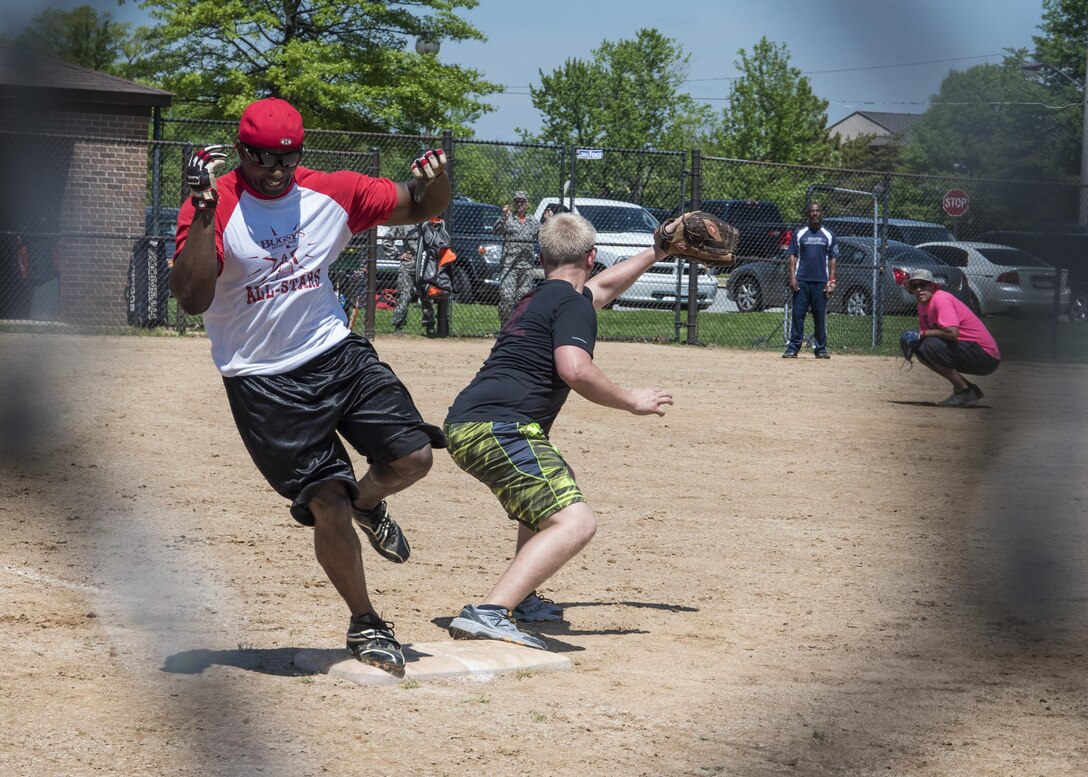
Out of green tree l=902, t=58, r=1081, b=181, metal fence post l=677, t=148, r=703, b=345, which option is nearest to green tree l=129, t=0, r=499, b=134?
green tree l=902, t=58, r=1081, b=181

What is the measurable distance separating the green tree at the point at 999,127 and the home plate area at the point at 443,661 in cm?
299

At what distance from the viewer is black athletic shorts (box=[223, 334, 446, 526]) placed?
3.60 metres

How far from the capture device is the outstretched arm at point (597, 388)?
160 inches

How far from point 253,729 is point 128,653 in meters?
0.93

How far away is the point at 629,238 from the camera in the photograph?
16797 mm

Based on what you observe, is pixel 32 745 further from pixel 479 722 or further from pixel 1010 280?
pixel 1010 280

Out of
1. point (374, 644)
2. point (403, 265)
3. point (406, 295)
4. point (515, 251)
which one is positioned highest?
point (515, 251)

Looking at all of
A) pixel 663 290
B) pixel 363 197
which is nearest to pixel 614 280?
pixel 363 197

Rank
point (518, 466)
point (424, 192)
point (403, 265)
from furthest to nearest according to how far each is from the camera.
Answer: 1. point (403, 265)
2. point (518, 466)
3. point (424, 192)

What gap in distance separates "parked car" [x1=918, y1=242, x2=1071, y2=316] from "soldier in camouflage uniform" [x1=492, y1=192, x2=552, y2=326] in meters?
15.0

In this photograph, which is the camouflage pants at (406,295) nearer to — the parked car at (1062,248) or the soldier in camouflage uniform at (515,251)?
the soldier in camouflage uniform at (515,251)

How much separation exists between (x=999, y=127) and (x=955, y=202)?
10 centimetres

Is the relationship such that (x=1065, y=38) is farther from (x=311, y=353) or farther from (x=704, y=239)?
(x=311, y=353)

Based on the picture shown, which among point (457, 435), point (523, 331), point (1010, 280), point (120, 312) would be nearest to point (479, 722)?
point (457, 435)
